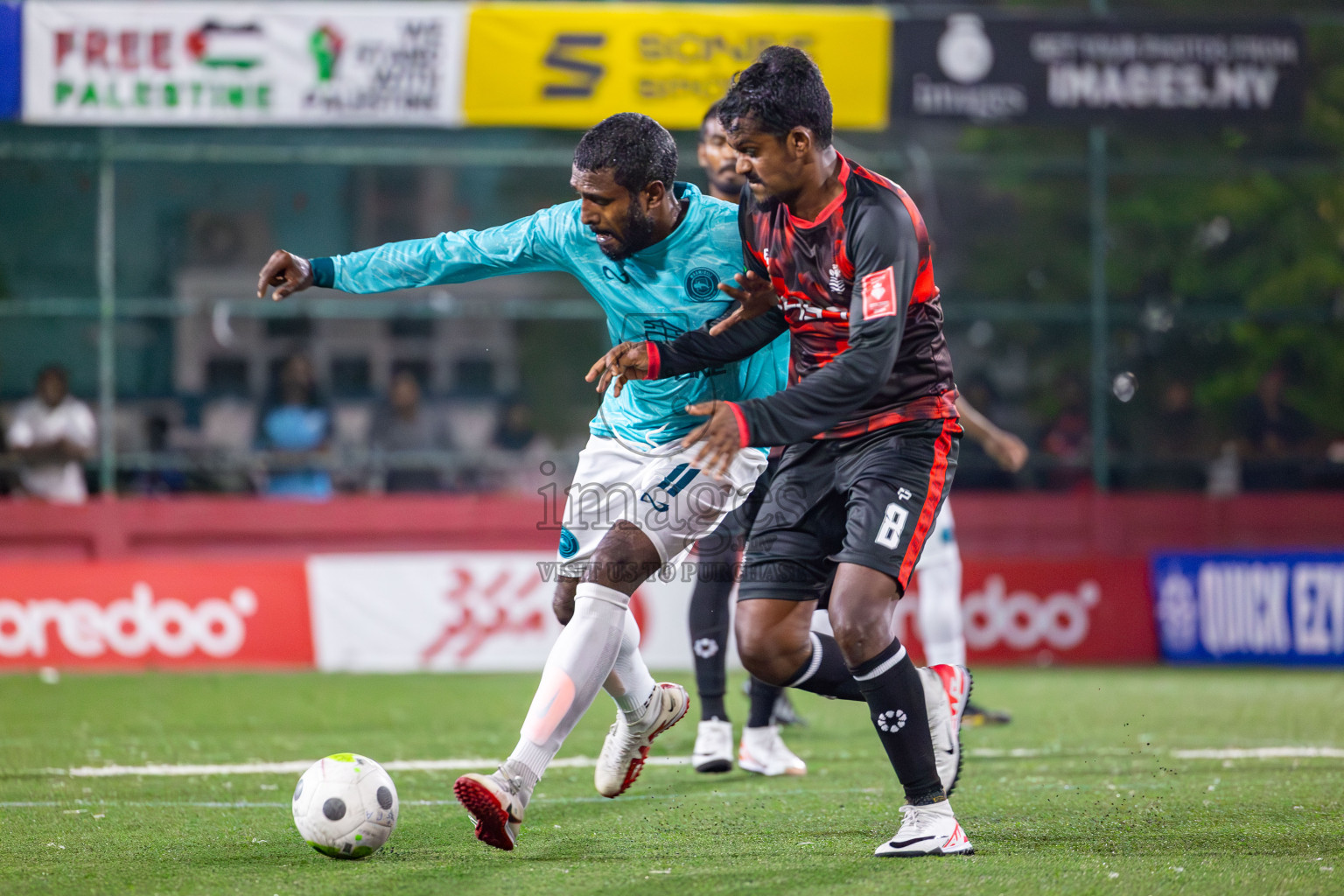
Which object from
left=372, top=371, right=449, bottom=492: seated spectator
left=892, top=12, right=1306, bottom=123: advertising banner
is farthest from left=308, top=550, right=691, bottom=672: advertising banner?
left=892, top=12, right=1306, bottom=123: advertising banner

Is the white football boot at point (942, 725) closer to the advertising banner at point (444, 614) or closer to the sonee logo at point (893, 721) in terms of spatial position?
the sonee logo at point (893, 721)

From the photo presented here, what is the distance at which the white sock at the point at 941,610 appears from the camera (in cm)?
760

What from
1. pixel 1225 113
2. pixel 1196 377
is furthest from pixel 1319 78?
pixel 1196 377

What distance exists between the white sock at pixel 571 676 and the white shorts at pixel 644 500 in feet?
0.86

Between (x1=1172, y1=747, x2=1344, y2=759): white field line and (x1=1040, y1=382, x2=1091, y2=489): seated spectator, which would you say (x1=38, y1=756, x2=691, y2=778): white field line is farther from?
(x1=1040, y1=382, x2=1091, y2=489): seated spectator

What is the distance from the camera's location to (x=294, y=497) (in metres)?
12.7

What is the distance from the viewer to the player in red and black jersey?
4.12 meters

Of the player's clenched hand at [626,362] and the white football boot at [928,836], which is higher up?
the player's clenched hand at [626,362]

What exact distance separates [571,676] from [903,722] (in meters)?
0.99

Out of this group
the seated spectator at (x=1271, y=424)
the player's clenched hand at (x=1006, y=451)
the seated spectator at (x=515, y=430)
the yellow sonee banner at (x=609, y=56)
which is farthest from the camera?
the seated spectator at (x=515, y=430)

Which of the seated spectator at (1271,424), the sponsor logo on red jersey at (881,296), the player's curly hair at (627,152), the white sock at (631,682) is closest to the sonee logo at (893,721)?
the white sock at (631,682)

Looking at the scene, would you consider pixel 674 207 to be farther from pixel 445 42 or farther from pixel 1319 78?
pixel 1319 78

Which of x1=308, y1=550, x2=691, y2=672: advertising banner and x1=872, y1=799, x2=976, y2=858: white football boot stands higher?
x1=872, y1=799, x2=976, y2=858: white football boot

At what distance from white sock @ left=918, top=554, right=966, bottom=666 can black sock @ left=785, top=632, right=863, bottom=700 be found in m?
2.50
